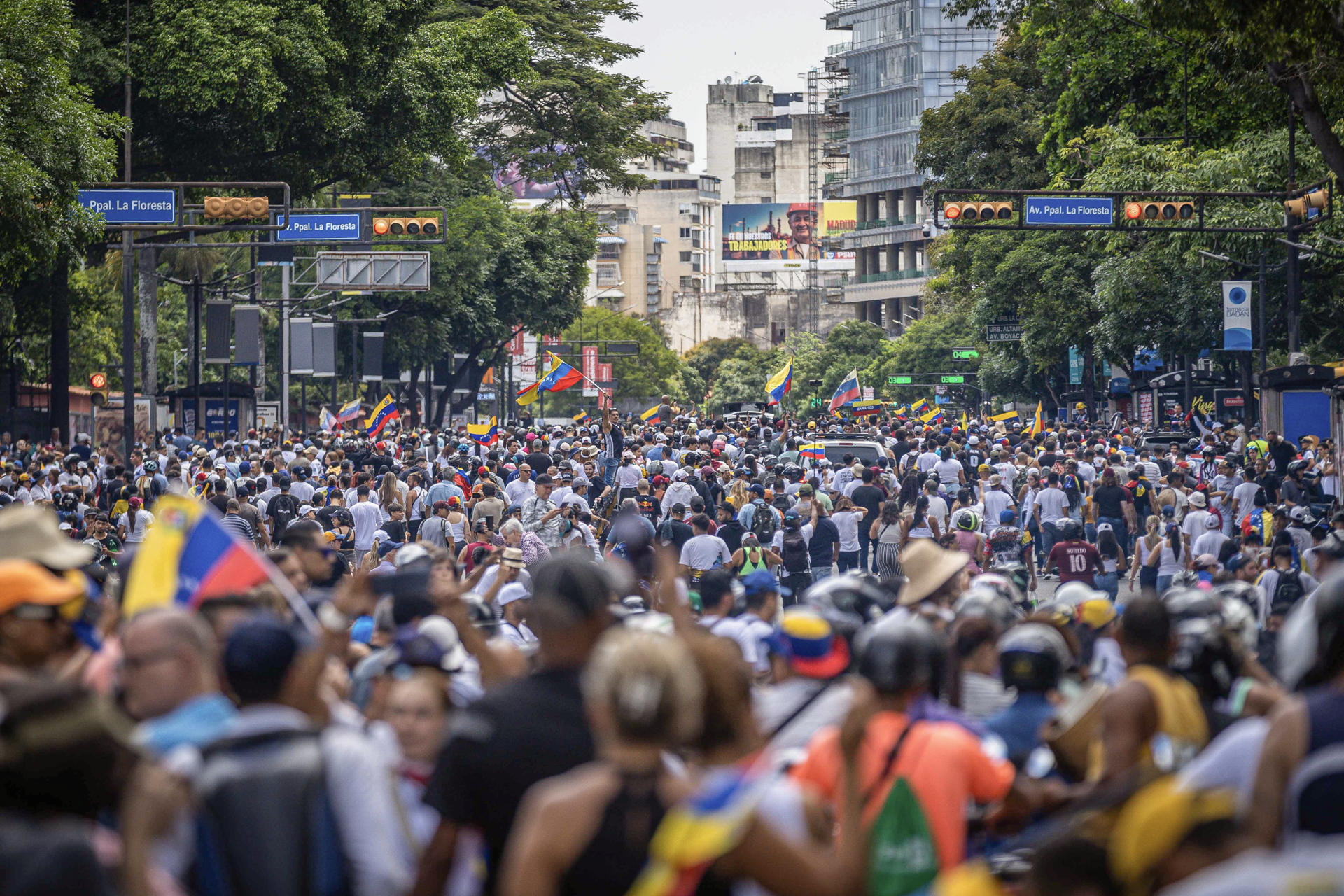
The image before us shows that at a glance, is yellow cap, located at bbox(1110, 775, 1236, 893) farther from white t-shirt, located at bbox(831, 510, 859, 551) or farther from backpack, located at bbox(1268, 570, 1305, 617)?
white t-shirt, located at bbox(831, 510, 859, 551)

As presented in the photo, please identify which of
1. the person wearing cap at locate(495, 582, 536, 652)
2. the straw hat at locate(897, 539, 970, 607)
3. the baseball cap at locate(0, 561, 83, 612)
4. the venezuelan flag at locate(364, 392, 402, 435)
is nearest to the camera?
the baseball cap at locate(0, 561, 83, 612)

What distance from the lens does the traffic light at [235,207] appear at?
22.9m

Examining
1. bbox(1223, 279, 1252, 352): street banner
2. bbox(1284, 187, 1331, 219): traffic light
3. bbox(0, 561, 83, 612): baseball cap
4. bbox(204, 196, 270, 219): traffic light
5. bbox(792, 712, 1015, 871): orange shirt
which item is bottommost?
bbox(792, 712, 1015, 871): orange shirt

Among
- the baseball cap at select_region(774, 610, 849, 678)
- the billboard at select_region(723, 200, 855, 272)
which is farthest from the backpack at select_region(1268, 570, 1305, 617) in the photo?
the billboard at select_region(723, 200, 855, 272)

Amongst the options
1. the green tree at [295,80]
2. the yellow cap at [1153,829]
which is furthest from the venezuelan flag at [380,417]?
the yellow cap at [1153,829]

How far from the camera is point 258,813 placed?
3.78 m

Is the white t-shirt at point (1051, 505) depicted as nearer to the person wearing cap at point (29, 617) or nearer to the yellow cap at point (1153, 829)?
the person wearing cap at point (29, 617)

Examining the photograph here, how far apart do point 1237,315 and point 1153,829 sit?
87.7 ft

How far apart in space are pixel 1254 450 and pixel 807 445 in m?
6.71

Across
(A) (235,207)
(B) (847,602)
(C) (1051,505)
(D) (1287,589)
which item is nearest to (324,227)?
(A) (235,207)

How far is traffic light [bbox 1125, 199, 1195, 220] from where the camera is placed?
25016 millimetres

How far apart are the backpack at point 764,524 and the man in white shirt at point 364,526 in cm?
398

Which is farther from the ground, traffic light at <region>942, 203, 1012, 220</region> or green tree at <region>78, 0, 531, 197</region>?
green tree at <region>78, 0, 531, 197</region>

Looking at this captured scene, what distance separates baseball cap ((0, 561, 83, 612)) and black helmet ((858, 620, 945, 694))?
249 centimetres
